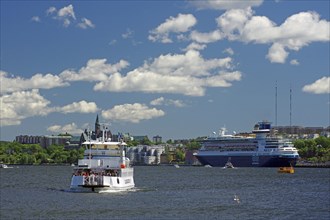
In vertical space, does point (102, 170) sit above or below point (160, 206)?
above

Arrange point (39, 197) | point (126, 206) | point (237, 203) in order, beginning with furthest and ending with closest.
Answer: point (39, 197)
point (237, 203)
point (126, 206)

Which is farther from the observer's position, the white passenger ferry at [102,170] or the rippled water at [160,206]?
the white passenger ferry at [102,170]

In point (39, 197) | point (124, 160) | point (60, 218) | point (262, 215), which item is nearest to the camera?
point (60, 218)

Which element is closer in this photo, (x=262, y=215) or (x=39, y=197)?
(x=262, y=215)

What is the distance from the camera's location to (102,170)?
85.9 metres

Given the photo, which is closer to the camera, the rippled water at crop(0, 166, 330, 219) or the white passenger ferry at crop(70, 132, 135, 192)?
the rippled water at crop(0, 166, 330, 219)

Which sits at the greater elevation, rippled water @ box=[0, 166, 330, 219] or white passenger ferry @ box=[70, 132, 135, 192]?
white passenger ferry @ box=[70, 132, 135, 192]

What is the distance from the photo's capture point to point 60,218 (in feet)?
191

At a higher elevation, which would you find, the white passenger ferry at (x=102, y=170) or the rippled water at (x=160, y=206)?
the white passenger ferry at (x=102, y=170)

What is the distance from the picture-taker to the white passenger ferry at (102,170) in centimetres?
8325

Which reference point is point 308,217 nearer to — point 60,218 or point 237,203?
point 237,203

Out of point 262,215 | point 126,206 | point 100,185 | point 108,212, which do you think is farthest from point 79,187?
point 262,215

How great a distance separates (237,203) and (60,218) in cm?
2352

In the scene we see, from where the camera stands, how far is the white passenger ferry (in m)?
83.2
